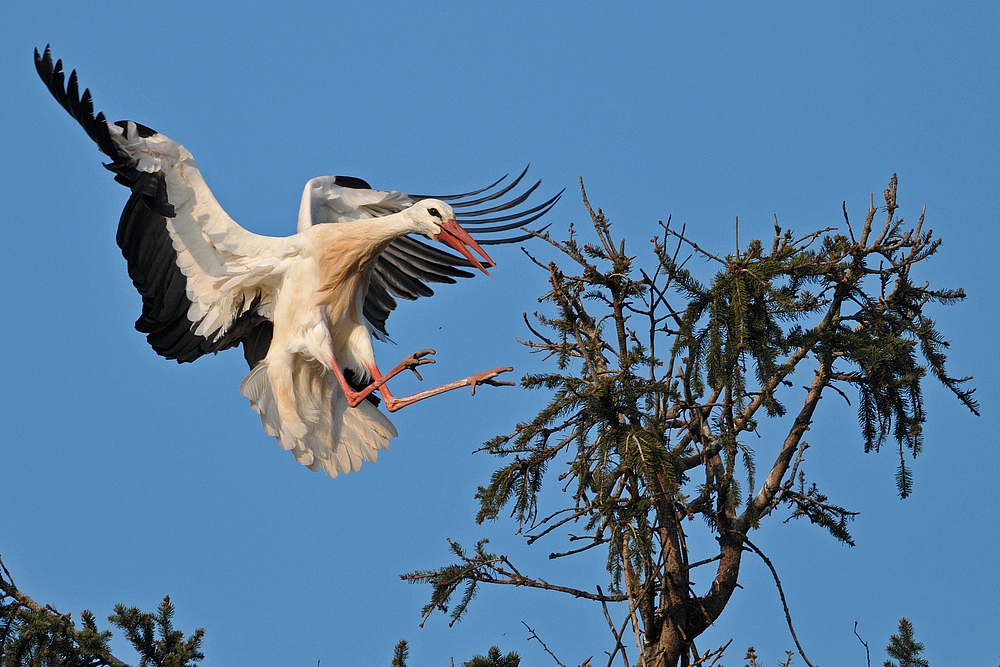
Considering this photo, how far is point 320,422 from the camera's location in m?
6.97

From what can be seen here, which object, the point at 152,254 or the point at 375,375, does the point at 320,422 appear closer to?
the point at 375,375

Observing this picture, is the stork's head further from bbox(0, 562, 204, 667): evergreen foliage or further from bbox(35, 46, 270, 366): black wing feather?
bbox(0, 562, 204, 667): evergreen foliage

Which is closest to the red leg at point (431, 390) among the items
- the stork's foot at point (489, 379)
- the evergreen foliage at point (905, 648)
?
the stork's foot at point (489, 379)

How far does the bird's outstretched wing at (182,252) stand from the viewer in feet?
20.1

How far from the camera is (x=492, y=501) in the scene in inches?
188

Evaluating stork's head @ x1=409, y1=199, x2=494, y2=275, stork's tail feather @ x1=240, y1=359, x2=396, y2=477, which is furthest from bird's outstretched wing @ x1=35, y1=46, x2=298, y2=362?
stork's head @ x1=409, y1=199, x2=494, y2=275

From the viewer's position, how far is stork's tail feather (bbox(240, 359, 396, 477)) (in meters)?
6.80

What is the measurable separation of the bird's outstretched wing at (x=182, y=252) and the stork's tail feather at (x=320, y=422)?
401 millimetres

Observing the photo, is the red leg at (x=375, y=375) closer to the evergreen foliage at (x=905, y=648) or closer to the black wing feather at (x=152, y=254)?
the black wing feather at (x=152, y=254)

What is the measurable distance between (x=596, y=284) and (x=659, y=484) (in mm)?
902

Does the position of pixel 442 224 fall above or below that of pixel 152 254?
above

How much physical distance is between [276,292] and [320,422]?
0.83m

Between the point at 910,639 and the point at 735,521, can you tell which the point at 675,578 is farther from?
the point at 910,639

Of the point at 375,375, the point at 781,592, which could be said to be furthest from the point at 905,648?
the point at 375,375
